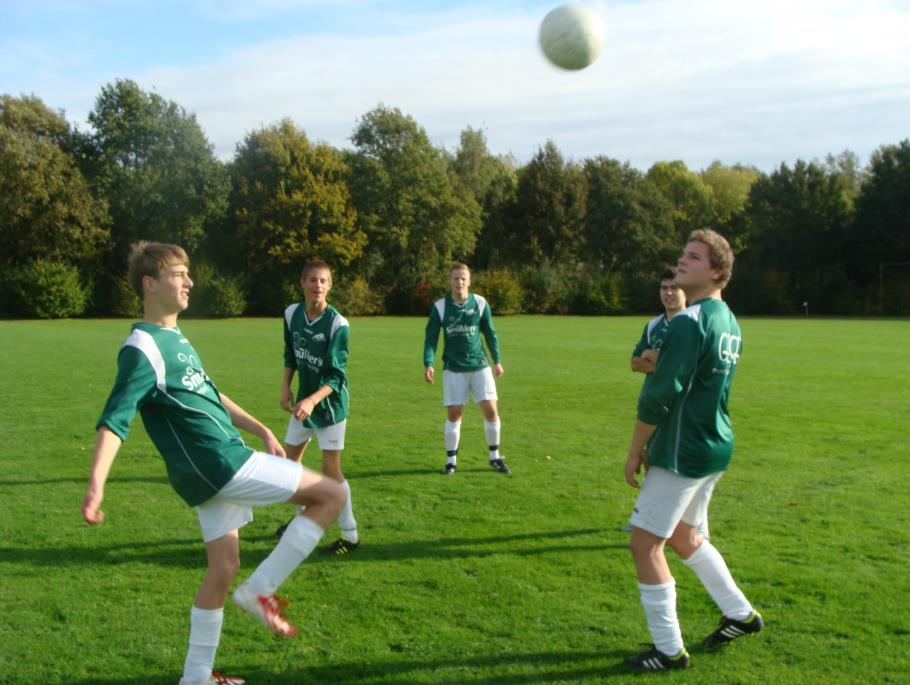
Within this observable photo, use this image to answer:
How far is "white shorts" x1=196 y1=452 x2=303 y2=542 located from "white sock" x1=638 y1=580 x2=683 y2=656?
190cm

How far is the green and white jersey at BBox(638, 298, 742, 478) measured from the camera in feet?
13.4

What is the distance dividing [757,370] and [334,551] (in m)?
15.4

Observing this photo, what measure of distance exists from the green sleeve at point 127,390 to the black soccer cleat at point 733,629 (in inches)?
129

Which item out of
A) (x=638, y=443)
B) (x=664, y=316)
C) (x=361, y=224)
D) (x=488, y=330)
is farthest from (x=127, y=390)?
(x=361, y=224)

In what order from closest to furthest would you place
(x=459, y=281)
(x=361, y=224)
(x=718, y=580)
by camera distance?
(x=718, y=580), (x=459, y=281), (x=361, y=224)

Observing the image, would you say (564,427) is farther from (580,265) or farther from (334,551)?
(580,265)

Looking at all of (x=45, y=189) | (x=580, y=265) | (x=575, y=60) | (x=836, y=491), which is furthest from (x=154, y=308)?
(x=580, y=265)

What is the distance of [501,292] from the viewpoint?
178ft

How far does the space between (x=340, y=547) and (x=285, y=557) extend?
2559 millimetres

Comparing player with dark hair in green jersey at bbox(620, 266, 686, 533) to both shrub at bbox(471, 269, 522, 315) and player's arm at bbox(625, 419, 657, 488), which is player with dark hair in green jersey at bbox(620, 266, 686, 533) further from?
shrub at bbox(471, 269, 522, 315)

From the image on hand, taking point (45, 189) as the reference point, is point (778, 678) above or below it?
below

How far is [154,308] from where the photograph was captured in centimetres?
401

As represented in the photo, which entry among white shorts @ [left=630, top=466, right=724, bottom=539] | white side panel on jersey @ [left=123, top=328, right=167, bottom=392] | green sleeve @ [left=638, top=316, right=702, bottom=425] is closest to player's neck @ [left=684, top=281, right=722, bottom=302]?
green sleeve @ [left=638, top=316, right=702, bottom=425]

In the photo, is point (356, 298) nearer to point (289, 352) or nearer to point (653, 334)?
point (289, 352)
